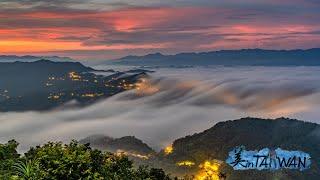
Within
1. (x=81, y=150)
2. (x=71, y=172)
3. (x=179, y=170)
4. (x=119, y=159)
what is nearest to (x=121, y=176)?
(x=119, y=159)

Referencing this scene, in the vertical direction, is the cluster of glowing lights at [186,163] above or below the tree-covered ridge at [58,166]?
above

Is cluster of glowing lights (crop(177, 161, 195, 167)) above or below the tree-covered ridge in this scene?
above

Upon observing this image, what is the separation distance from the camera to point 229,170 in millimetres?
196000

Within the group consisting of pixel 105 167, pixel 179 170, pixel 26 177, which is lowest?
pixel 26 177

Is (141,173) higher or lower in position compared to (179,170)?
lower

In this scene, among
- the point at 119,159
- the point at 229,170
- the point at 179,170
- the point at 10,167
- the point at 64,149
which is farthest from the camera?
the point at 229,170

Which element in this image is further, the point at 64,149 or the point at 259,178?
the point at 259,178

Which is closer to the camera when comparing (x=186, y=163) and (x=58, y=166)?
(x=58, y=166)

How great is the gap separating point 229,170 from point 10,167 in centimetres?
17755

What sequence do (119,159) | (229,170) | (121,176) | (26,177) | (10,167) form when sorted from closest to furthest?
(26,177)
(10,167)
(121,176)
(119,159)
(229,170)

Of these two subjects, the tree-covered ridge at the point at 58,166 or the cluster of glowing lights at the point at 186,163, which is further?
the cluster of glowing lights at the point at 186,163

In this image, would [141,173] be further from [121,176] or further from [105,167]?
[105,167]

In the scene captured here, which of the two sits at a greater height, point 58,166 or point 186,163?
point 186,163

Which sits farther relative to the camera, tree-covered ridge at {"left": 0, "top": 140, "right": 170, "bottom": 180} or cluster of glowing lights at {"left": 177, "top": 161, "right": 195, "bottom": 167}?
cluster of glowing lights at {"left": 177, "top": 161, "right": 195, "bottom": 167}
